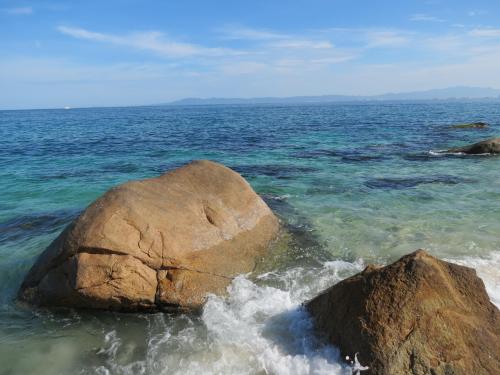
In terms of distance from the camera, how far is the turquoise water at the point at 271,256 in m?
5.73

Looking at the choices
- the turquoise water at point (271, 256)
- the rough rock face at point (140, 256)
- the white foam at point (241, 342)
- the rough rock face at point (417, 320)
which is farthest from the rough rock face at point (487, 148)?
the rough rock face at point (417, 320)

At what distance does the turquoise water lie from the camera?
18.8 feet

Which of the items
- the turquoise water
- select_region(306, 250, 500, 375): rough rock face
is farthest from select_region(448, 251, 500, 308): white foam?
select_region(306, 250, 500, 375): rough rock face

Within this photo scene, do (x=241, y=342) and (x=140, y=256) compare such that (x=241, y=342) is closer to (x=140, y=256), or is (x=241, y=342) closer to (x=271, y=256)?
(x=140, y=256)

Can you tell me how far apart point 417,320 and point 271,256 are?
13.6ft

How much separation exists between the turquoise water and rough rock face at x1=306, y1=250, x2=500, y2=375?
1.72 ft

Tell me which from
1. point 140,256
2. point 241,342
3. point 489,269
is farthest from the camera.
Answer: point 489,269

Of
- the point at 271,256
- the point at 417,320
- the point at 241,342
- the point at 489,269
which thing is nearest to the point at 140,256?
the point at 241,342

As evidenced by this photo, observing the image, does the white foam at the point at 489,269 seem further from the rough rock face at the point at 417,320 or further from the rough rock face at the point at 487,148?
the rough rock face at the point at 487,148

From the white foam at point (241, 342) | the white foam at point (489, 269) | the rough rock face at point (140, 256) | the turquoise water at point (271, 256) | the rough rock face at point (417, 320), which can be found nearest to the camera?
the rough rock face at point (417, 320)

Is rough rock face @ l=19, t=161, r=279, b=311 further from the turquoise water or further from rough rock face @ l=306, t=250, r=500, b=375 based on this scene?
rough rock face @ l=306, t=250, r=500, b=375

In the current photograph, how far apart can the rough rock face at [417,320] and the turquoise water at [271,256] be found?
0.52 metres

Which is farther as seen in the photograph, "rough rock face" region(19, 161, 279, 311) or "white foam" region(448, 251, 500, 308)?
"white foam" region(448, 251, 500, 308)

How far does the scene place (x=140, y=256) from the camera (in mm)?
6891
